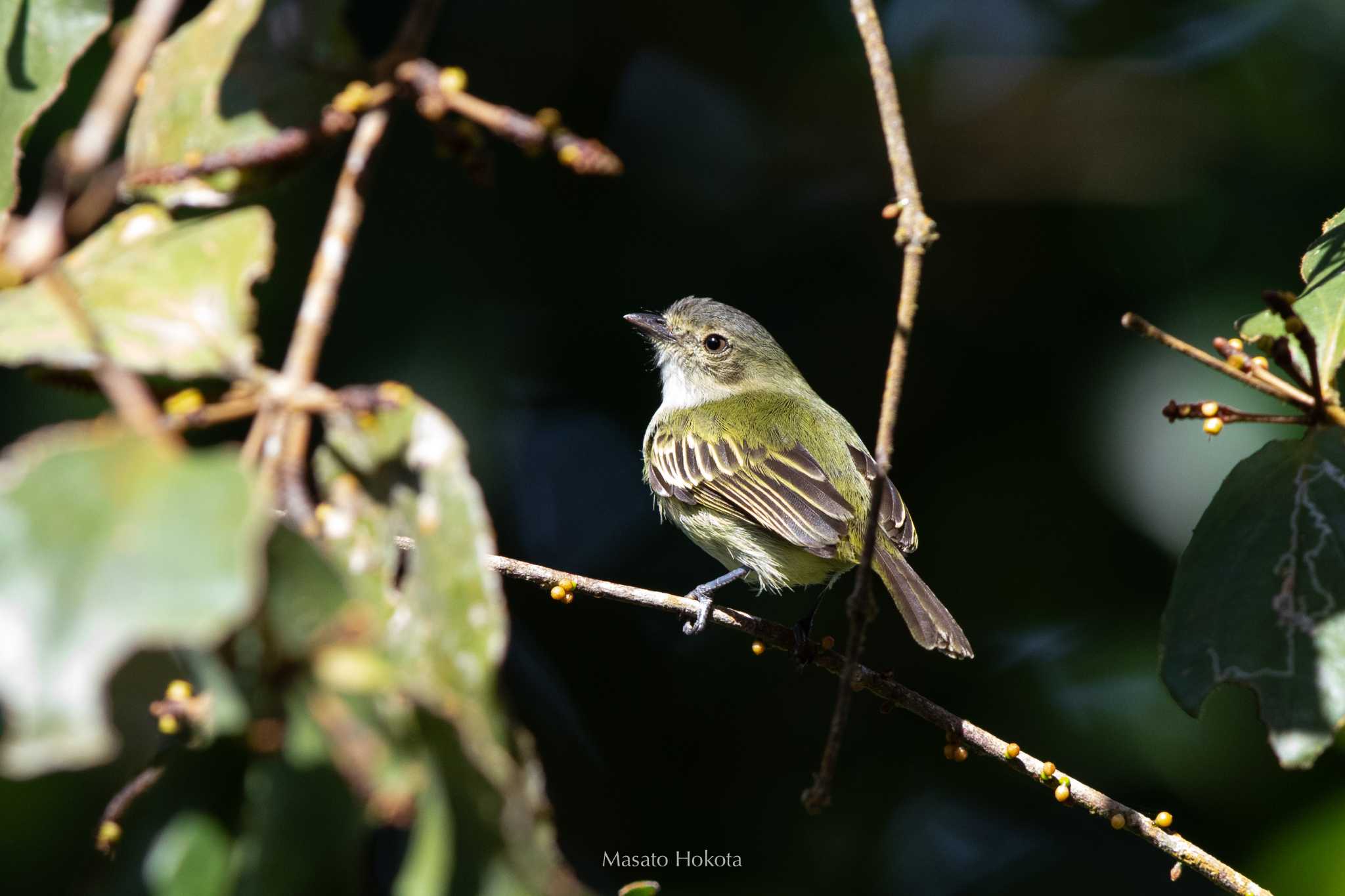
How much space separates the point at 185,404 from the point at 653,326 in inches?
137

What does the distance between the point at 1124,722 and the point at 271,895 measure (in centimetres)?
302

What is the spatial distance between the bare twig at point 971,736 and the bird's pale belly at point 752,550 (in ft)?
3.31

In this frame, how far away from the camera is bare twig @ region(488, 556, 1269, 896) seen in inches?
86.3

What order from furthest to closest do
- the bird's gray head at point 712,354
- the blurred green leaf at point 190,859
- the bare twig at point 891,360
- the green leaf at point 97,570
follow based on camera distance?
the bird's gray head at point 712,354 → the bare twig at point 891,360 → the blurred green leaf at point 190,859 → the green leaf at point 97,570

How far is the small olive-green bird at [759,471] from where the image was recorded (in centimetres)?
363

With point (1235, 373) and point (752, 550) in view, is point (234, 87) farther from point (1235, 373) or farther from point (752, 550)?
point (752, 550)

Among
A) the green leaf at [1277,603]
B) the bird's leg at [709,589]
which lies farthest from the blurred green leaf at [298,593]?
the bird's leg at [709,589]

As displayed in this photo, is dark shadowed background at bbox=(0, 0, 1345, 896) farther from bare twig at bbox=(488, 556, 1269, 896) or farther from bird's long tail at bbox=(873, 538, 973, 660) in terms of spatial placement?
bare twig at bbox=(488, 556, 1269, 896)

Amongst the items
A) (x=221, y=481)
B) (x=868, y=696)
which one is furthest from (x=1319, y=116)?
(x=221, y=481)

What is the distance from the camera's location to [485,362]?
3.89m

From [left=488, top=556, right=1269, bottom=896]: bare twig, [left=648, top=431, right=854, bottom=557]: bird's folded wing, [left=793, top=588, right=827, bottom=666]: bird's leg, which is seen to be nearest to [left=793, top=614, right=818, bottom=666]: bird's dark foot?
[left=793, top=588, right=827, bottom=666]: bird's leg

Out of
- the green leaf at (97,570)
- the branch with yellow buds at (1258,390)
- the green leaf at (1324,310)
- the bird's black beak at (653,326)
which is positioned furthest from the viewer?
the bird's black beak at (653,326)

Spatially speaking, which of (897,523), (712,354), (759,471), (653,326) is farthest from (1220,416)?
(712,354)

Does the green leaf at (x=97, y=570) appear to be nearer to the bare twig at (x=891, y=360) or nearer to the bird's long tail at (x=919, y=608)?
the bare twig at (x=891, y=360)
